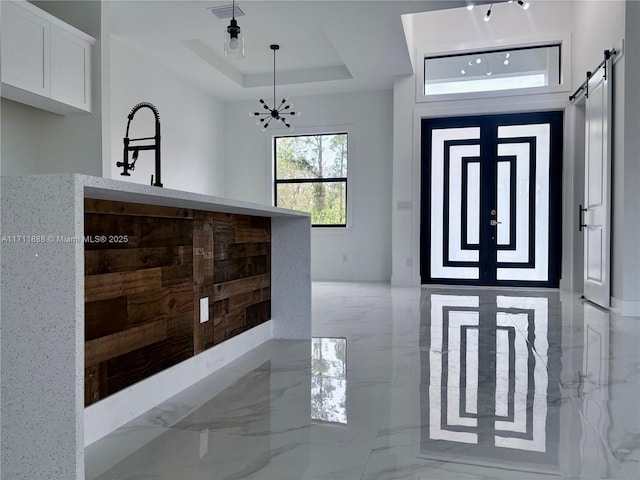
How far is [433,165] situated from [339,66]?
2017mm

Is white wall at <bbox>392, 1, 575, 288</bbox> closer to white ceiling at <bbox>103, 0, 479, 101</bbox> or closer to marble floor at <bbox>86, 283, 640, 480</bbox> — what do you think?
white ceiling at <bbox>103, 0, 479, 101</bbox>

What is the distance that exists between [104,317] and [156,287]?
1.03ft

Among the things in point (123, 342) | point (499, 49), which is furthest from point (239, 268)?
point (499, 49)

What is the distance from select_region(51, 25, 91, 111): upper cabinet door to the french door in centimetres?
434

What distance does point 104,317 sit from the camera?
1.55 metres

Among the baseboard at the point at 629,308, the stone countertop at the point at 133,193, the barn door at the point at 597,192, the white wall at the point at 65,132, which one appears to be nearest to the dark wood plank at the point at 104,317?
the stone countertop at the point at 133,193

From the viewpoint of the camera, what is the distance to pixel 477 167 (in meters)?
6.27

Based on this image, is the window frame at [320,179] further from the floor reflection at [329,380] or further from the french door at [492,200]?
the floor reflection at [329,380]

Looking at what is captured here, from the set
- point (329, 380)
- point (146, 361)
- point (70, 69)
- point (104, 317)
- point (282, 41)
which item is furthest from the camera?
point (282, 41)

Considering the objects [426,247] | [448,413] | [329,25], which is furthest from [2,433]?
[426,247]

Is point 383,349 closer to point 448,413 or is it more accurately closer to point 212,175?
point 448,413

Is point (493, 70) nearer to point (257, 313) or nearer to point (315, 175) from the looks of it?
point (315, 175)

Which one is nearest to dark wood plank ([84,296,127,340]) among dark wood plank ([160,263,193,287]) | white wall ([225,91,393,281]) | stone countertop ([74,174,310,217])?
dark wood plank ([160,263,193,287])

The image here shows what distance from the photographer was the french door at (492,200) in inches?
239
